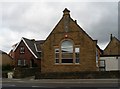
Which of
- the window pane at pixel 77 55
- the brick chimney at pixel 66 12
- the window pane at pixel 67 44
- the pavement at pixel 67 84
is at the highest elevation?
the brick chimney at pixel 66 12

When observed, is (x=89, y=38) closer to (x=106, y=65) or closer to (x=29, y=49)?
(x=106, y=65)

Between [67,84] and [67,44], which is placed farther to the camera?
[67,44]

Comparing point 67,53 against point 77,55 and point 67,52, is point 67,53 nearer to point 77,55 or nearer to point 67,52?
point 67,52

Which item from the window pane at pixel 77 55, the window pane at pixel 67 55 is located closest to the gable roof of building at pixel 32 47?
the window pane at pixel 67 55

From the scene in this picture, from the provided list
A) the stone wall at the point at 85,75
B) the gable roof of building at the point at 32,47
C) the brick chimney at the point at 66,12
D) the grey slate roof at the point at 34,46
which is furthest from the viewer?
the grey slate roof at the point at 34,46

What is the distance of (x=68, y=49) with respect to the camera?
132 ft

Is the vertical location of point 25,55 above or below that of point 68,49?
below

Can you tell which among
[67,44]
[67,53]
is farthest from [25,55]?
[67,53]

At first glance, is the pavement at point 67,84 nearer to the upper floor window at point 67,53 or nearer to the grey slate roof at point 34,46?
the upper floor window at point 67,53

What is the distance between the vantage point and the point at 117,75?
1320 inches

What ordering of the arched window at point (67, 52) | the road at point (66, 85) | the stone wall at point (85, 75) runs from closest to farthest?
the road at point (66, 85) → the stone wall at point (85, 75) → the arched window at point (67, 52)

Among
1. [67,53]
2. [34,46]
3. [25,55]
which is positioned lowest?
[25,55]

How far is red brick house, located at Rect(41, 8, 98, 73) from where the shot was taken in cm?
3959

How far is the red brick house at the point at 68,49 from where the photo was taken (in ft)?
130
